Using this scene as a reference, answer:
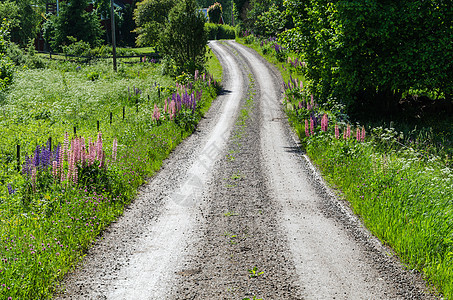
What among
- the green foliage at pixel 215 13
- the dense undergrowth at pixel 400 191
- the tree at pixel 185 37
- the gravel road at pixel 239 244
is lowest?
the gravel road at pixel 239 244

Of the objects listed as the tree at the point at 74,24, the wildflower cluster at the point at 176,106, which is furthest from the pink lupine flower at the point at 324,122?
the tree at the point at 74,24

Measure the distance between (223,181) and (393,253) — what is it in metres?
5.68

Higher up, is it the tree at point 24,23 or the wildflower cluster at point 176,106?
the tree at point 24,23

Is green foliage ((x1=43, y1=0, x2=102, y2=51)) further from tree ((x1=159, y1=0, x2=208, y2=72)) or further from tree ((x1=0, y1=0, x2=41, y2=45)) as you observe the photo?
tree ((x1=159, y1=0, x2=208, y2=72))

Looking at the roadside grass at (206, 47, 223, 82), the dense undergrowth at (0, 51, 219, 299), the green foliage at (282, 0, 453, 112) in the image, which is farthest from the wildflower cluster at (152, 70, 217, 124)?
the roadside grass at (206, 47, 223, 82)

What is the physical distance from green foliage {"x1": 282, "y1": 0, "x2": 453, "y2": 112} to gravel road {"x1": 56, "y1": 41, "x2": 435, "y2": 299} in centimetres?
495

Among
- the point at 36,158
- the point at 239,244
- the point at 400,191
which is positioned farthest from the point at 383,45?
the point at 36,158

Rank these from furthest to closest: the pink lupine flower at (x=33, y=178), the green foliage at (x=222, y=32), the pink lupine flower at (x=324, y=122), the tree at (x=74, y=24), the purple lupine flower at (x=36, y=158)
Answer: the green foliage at (x=222, y=32) → the tree at (x=74, y=24) → the pink lupine flower at (x=324, y=122) → the purple lupine flower at (x=36, y=158) → the pink lupine flower at (x=33, y=178)

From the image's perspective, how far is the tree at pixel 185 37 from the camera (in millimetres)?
28875

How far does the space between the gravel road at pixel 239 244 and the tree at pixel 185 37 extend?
17.0 m

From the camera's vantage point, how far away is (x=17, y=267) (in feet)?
21.2

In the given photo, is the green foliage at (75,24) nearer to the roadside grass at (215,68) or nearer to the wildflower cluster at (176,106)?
the roadside grass at (215,68)

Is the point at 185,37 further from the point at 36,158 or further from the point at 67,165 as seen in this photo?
the point at 36,158

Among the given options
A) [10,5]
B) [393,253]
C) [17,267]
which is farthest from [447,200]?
[10,5]
